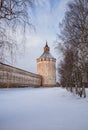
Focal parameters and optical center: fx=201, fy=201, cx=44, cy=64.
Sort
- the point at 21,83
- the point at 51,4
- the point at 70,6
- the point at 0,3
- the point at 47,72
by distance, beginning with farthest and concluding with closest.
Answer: the point at 47,72, the point at 21,83, the point at 70,6, the point at 51,4, the point at 0,3

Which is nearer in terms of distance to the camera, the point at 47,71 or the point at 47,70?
the point at 47,71

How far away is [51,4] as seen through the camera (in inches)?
193

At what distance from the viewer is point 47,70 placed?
58.5 metres

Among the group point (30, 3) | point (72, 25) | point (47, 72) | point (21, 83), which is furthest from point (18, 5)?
point (47, 72)

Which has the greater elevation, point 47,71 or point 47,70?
point 47,70

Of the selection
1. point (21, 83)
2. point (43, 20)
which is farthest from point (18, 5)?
point (21, 83)

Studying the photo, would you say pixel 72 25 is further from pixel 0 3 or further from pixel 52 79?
pixel 52 79

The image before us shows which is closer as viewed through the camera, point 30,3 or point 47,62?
point 30,3

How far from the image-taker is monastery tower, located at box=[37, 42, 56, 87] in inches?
2252

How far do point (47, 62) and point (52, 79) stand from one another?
222 inches

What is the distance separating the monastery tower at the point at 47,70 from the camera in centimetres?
5721

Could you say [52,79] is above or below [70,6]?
below

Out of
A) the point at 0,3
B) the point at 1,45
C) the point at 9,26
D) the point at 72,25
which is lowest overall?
the point at 1,45

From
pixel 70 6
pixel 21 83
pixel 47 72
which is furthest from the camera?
pixel 47 72
